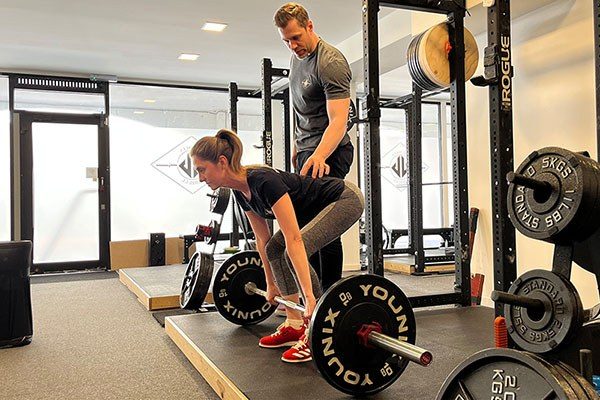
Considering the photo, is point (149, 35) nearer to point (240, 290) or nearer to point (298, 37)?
point (240, 290)

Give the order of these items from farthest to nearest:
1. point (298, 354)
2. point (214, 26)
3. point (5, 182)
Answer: point (5, 182) → point (214, 26) → point (298, 354)

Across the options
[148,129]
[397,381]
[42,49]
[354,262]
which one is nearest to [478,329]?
[397,381]

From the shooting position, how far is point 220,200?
3365 mm

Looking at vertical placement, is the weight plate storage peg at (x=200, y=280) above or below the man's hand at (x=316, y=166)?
below

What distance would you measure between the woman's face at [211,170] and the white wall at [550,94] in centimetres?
219

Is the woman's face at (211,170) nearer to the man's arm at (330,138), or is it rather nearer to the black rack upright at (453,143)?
the man's arm at (330,138)

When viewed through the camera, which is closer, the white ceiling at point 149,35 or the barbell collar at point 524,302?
the barbell collar at point 524,302

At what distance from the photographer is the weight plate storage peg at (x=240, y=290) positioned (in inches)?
111

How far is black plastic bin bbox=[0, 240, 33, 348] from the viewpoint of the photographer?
3039 mm

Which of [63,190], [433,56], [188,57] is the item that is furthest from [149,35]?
[433,56]

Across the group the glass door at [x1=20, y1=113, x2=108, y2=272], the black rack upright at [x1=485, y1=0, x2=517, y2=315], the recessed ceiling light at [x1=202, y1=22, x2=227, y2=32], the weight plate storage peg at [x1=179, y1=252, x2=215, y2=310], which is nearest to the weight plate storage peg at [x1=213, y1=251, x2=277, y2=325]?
the weight plate storage peg at [x1=179, y1=252, x2=215, y2=310]

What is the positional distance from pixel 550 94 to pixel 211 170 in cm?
240

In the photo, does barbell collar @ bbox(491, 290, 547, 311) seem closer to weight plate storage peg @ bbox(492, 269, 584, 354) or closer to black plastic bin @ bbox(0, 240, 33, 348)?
weight plate storage peg @ bbox(492, 269, 584, 354)

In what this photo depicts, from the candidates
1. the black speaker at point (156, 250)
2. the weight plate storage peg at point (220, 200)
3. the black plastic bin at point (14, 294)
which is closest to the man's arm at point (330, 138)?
the weight plate storage peg at point (220, 200)
